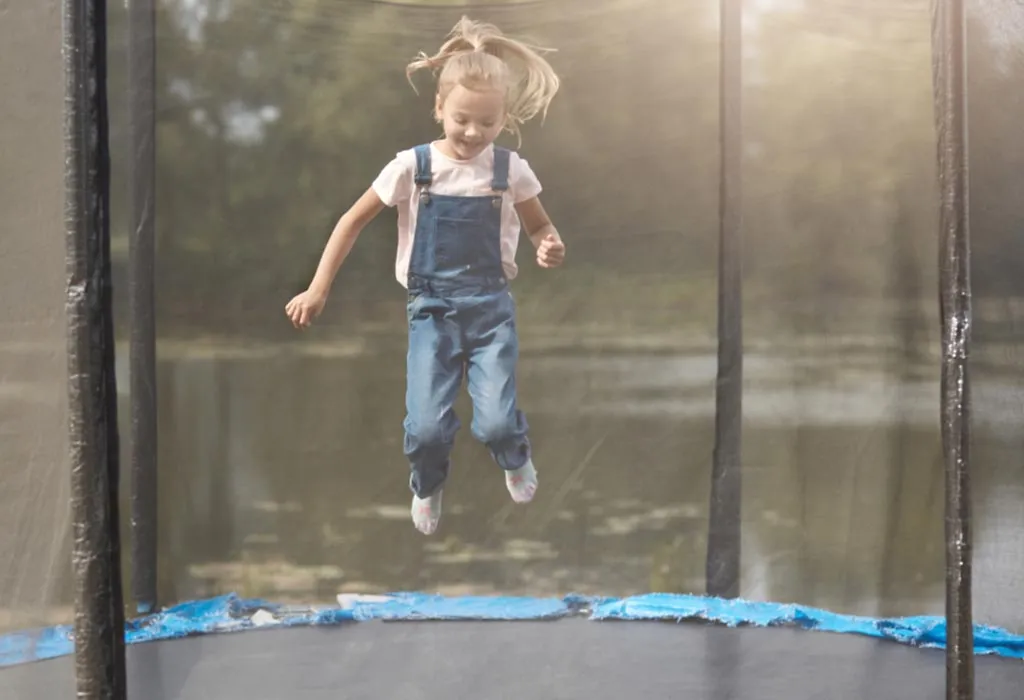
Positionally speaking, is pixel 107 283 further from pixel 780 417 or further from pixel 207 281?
pixel 780 417

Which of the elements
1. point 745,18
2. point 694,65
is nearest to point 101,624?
point 694,65

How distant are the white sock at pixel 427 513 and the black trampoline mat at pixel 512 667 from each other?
244mm

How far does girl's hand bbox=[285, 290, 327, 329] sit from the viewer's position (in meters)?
2.38

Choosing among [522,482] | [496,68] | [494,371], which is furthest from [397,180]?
[522,482]

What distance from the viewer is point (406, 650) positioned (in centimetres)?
239

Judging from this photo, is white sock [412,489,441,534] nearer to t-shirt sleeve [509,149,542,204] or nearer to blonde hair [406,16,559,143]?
t-shirt sleeve [509,149,542,204]

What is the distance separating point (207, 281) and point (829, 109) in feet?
5.07

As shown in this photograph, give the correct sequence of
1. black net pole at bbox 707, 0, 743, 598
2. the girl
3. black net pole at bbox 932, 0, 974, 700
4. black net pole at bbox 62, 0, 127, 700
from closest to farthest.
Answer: black net pole at bbox 62, 0, 127, 700, black net pole at bbox 932, 0, 974, 700, the girl, black net pole at bbox 707, 0, 743, 598

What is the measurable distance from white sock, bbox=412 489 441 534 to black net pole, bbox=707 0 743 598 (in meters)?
0.70

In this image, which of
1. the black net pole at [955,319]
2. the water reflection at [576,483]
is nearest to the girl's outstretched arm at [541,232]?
the water reflection at [576,483]

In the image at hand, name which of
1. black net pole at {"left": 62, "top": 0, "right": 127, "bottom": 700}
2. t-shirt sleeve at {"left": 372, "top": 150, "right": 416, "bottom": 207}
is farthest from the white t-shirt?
black net pole at {"left": 62, "top": 0, "right": 127, "bottom": 700}

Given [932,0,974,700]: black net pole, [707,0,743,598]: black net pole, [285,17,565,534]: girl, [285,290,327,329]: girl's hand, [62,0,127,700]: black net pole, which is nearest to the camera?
[62,0,127,700]: black net pole

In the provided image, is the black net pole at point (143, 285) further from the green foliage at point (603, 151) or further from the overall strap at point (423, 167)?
the overall strap at point (423, 167)

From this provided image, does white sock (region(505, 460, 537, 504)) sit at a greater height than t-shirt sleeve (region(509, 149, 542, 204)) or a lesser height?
lesser
